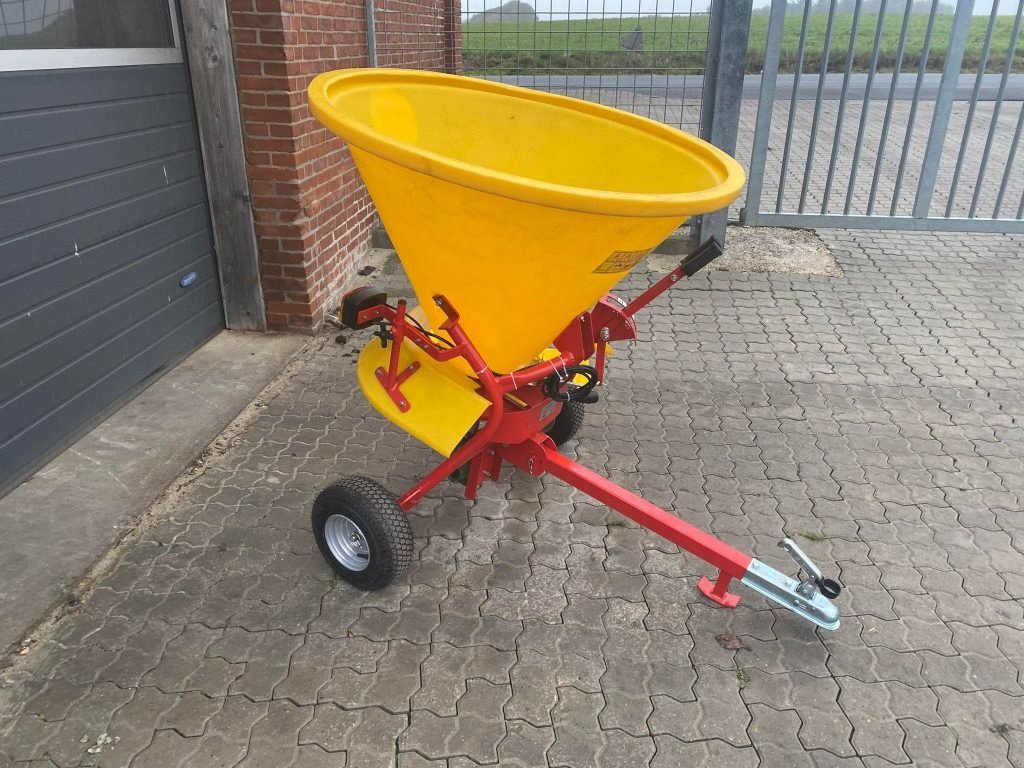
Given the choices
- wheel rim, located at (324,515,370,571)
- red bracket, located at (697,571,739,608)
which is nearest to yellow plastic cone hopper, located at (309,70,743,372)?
wheel rim, located at (324,515,370,571)

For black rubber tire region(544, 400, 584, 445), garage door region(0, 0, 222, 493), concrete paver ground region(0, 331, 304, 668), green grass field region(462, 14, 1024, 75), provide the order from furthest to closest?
1. green grass field region(462, 14, 1024, 75)
2. black rubber tire region(544, 400, 584, 445)
3. garage door region(0, 0, 222, 493)
4. concrete paver ground region(0, 331, 304, 668)

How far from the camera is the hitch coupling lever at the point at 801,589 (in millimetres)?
2354

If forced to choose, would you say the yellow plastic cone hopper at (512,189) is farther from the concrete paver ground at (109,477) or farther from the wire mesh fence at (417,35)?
the wire mesh fence at (417,35)

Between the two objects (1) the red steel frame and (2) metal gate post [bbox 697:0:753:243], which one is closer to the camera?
(1) the red steel frame

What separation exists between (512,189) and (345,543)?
4.88ft

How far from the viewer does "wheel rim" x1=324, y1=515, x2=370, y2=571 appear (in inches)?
104

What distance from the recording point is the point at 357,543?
2.67 meters

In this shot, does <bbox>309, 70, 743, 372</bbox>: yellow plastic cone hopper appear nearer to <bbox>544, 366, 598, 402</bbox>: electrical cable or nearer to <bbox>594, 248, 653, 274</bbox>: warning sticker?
<bbox>594, 248, 653, 274</bbox>: warning sticker

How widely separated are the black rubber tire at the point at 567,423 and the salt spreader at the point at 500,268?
0.51m

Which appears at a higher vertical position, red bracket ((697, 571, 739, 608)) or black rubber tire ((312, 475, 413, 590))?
black rubber tire ((312, 475, 413, 590))

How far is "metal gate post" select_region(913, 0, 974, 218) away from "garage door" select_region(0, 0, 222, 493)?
209 inches

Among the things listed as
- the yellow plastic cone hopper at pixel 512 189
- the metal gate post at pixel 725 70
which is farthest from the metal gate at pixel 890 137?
the yellow plastic cone hopper at pixel 512 189

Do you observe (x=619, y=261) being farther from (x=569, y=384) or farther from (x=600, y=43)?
(x=600, y=43)

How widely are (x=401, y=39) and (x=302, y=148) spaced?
7.47 feet
